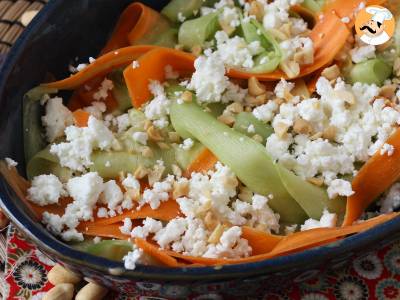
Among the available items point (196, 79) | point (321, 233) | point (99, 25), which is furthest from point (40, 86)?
point (321, 233)

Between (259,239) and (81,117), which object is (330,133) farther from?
(81,117)

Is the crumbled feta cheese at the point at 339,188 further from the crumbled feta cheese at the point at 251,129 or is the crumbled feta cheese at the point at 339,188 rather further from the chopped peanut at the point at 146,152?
the chopped peanut at the point at 146,152

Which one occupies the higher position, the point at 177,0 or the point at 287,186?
the point at 177,0

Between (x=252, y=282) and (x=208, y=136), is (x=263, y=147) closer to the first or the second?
(x=208, y=136)

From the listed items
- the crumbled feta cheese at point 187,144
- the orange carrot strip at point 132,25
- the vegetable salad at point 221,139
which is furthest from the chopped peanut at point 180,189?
the orange carrot strip at point 132,25

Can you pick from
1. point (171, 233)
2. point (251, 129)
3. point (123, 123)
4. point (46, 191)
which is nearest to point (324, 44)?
point (251, 129)

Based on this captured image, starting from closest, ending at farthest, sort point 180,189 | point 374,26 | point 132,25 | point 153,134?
point 180,189, point 153,134, point 374,26, point 132,25
